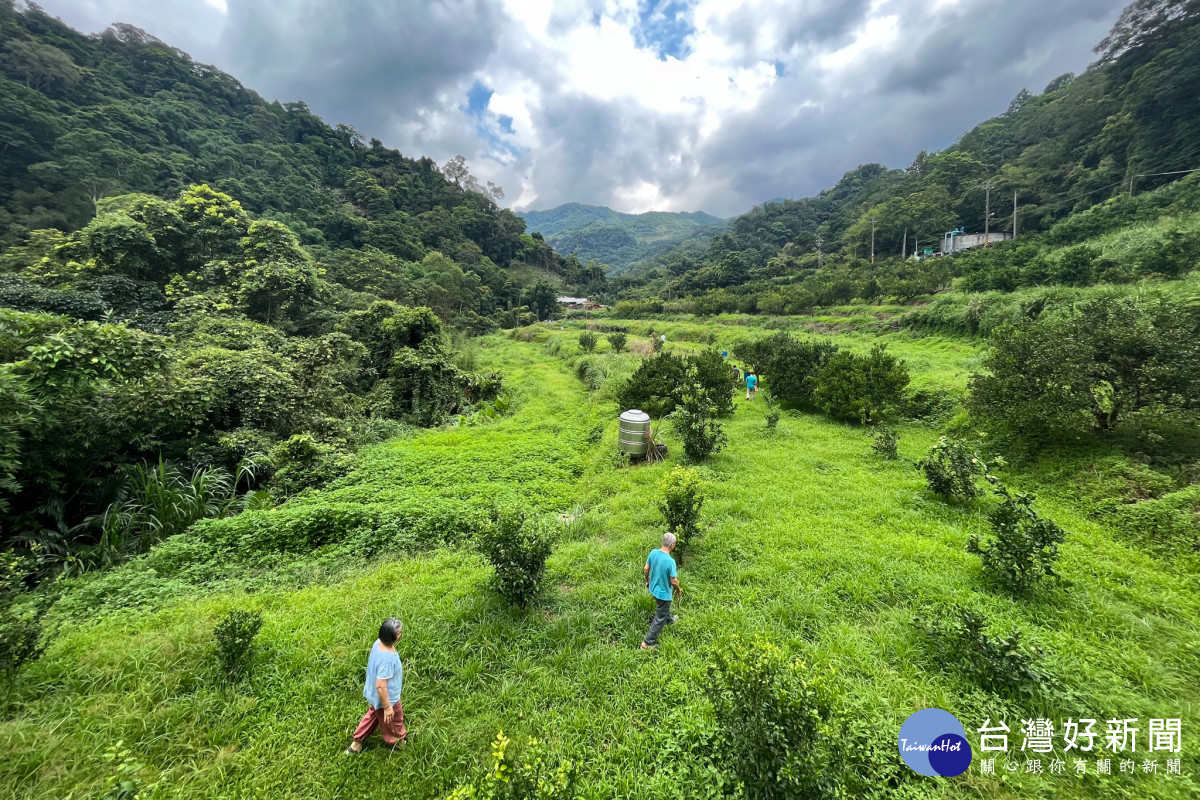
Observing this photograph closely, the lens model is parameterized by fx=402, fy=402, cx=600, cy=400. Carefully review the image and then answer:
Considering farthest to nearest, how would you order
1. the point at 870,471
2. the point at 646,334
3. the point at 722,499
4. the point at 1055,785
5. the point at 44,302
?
the point at 646,334 → the point at 44,302 → the point at 870,471 → the point at 722,499 → the point at 1055,785

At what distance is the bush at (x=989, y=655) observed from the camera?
346 centimetres

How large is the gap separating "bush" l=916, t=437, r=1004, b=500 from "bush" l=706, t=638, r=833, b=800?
5.77 metres

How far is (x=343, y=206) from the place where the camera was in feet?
153

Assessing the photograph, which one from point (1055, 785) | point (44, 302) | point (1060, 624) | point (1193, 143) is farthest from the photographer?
point (1193, 143)

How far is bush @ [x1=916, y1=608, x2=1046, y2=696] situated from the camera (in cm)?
346

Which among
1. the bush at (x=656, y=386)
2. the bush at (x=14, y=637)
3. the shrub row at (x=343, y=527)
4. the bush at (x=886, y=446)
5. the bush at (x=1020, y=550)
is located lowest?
the shrub row at (x=343, y=527)

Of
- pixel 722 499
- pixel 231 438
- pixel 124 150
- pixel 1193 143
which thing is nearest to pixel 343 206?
pixel 124 150

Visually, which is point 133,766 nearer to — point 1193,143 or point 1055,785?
point 1055,785

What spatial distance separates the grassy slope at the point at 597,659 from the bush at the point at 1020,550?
0.24 meters

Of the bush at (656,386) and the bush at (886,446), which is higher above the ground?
the bush at (656,386)

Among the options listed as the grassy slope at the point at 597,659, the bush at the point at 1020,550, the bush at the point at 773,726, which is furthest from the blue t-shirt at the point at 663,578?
the bush at the point at 1020,550

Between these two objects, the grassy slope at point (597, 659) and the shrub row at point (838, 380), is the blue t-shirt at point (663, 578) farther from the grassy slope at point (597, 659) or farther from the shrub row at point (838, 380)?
the shrub row at point (838, 380)

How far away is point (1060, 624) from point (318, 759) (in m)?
7.22

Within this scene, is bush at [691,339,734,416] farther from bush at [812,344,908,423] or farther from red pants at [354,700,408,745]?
red pants at [354,700,408,745]
